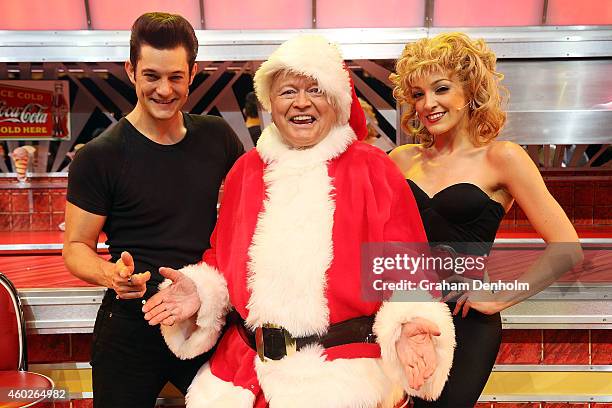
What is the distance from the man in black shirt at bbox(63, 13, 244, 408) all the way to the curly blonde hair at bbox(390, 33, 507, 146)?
0.71 m

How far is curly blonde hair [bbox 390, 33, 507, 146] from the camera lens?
5.90ft

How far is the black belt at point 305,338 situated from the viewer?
152 centimetres

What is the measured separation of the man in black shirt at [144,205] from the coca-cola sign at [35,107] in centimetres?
353

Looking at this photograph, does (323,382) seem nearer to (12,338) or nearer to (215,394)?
(215,394)

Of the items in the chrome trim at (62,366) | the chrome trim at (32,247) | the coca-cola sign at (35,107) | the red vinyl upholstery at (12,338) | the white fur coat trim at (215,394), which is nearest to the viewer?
the white fur coat trim at (215,394)

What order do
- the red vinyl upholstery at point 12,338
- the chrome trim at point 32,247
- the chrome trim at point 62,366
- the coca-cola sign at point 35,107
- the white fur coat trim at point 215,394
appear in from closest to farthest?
the white fur coat trim at point 215,394 < the red vinyl upholstery at point 12,338 < the chrome trim at point 62,366 < the chrome trim at point 32,247 < the coca-cola sign at point 35,107

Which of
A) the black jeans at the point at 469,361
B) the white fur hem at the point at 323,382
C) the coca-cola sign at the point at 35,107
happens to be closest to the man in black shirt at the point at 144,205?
the white fur hem at the point at 323,382

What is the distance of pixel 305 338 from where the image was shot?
4.99ft

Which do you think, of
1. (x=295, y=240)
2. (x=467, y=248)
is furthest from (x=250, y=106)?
(x=295, y=240)

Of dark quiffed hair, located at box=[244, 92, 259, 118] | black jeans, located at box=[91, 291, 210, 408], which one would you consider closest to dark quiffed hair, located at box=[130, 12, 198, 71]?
black jeans, located at box=[91, 291, 210, 408]

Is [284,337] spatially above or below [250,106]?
below

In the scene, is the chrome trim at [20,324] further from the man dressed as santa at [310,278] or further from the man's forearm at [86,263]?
the man dressed as santa at [310,278]

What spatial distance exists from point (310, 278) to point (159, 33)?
89 cm

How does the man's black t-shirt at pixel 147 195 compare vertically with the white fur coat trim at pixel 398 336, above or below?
above
